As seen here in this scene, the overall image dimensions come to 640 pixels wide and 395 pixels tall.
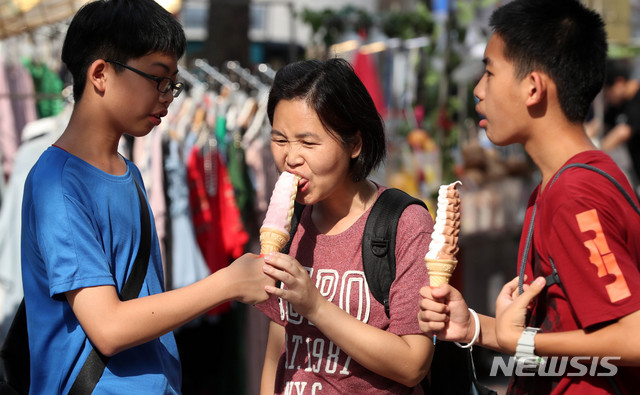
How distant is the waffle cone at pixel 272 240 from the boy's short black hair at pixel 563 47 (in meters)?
0.94

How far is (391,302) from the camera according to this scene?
2410mm

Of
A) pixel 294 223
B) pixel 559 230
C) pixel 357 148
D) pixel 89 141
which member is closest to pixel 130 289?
pixel 89 141

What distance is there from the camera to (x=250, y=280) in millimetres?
2291

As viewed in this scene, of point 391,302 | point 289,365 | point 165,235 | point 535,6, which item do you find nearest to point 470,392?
point 391,302

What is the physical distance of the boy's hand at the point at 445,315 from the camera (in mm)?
2189

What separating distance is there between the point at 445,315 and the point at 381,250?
34 cm

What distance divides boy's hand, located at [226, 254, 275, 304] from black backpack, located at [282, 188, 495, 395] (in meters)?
0.37

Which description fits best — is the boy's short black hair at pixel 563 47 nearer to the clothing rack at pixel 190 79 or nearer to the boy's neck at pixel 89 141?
the boy's neck at pixel 89 141

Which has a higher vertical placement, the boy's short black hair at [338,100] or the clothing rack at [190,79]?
the clothing rack at [190,79]

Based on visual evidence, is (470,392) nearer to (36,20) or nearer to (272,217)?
(272,217)

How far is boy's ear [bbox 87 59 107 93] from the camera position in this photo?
7.95 feet

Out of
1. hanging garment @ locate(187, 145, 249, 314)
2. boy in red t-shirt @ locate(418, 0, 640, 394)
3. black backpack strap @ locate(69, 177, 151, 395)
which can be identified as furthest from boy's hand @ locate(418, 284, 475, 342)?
hanging garment @ locate(187, 145, 249, 314)

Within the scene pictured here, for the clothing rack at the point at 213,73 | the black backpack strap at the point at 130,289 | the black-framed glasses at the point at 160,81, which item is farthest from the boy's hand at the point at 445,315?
the clothing rack at the point at 213,73

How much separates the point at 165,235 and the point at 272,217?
2826 mm
